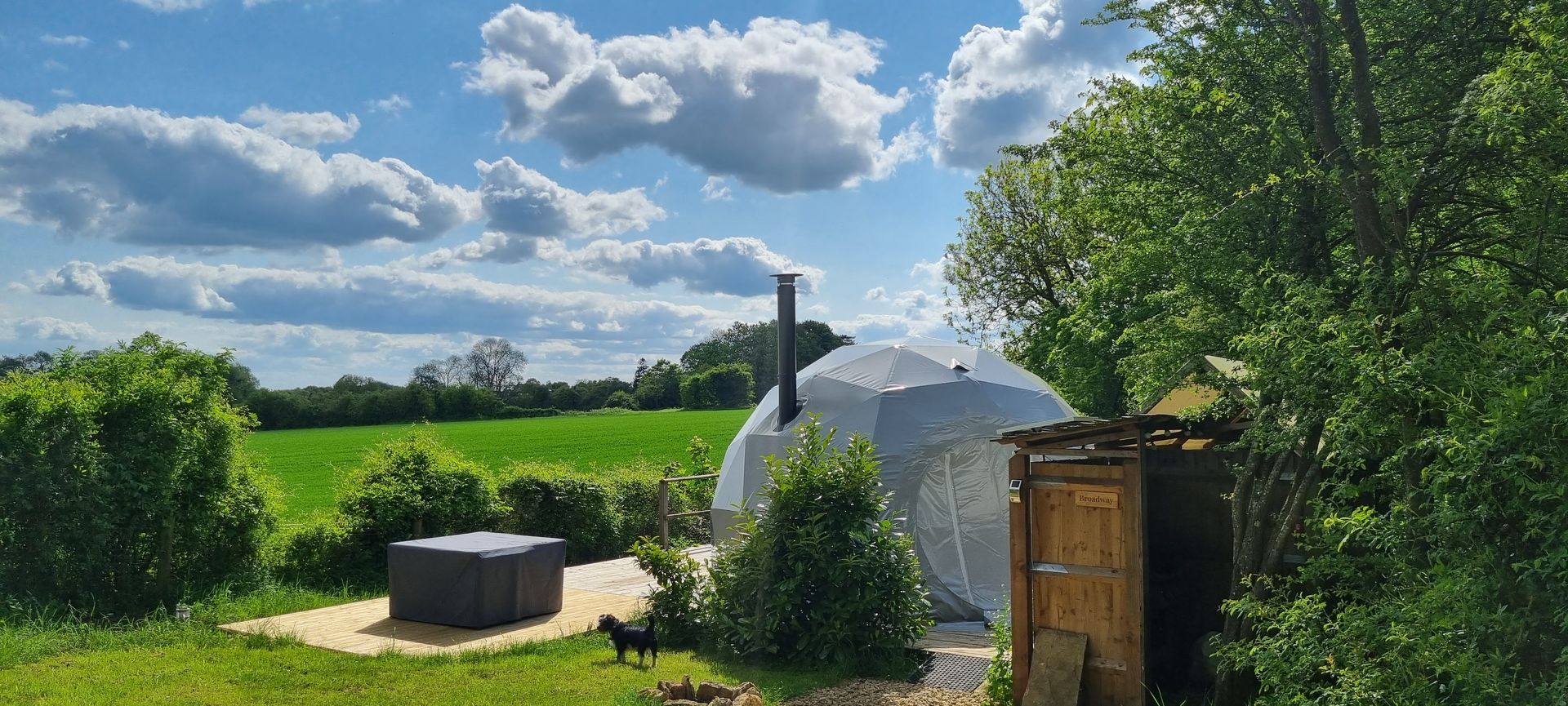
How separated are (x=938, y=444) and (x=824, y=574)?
11.9ft

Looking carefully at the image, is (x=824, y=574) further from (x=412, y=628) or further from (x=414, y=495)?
(x=414, y=495)

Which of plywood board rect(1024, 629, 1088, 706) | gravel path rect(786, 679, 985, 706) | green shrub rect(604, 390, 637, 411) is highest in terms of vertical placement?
green shrub rect(604, 390, 637, 411)

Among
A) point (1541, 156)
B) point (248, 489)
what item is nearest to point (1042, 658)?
point (1541, 156)

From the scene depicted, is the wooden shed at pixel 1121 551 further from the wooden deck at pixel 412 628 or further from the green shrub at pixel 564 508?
the green shrub at pixel 564 508

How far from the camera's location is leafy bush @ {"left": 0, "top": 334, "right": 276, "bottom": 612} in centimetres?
966

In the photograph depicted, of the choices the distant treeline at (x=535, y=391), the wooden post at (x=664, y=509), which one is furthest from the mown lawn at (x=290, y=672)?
the distant treeline at (x=535, y=391)

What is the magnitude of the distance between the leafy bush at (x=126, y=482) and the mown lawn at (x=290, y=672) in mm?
768

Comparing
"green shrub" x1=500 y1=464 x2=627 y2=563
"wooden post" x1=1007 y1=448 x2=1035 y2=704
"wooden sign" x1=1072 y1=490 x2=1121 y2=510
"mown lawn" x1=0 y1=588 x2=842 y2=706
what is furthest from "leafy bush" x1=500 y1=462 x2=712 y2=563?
"wooden sign" x1=1072 y1=490 x2=1121 y2=510

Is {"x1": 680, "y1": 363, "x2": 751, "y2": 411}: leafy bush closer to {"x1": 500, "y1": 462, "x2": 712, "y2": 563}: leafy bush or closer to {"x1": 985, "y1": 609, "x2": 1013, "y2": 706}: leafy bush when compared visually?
{"x1": 500, "y1": 462, "x2": 712, "y2": 563}: leafy bush

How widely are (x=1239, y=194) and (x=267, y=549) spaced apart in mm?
10890

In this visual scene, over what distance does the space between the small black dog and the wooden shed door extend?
10.3ft

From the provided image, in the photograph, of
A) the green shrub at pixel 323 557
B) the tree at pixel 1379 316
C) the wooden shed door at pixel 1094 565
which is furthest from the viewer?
the green shrub at pixel 323 557

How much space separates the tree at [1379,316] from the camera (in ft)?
13.4

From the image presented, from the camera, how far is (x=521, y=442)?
4031 centimetres
